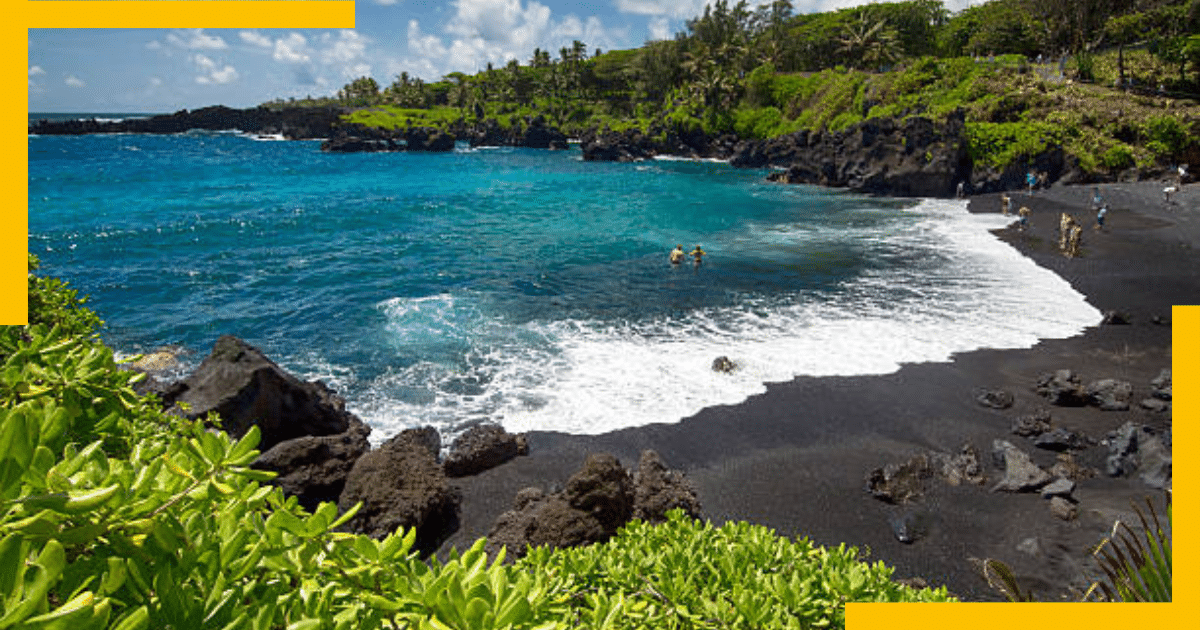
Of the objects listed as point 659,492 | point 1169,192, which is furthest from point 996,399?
point 1169,192

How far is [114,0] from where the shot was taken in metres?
2.05

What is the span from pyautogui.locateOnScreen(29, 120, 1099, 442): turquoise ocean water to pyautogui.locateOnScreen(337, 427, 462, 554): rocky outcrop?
327 cm

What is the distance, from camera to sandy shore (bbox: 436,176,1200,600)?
10.7m

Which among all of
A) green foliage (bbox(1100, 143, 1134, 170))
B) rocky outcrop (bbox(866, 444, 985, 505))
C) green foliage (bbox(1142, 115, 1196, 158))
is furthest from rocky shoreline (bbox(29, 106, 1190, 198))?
rocky outcrop (bbox(866, 444, 985, 505))

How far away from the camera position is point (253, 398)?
Answer: 43.2 ft

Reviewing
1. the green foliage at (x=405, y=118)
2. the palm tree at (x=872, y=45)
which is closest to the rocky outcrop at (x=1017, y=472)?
the palm tree at (x=872, y=45)

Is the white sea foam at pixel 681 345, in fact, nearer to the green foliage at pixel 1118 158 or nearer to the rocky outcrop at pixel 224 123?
the green foliage at pixel 1118 158

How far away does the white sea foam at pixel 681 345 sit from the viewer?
16.2m

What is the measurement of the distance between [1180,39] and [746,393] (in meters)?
64.3

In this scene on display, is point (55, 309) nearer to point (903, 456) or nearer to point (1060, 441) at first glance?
point (903, 456)

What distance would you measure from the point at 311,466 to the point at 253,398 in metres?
2.22

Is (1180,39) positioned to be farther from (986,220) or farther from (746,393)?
(746,393)

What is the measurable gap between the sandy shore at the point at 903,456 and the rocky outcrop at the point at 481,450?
302 mm

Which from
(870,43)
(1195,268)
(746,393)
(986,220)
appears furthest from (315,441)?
(870,43)
